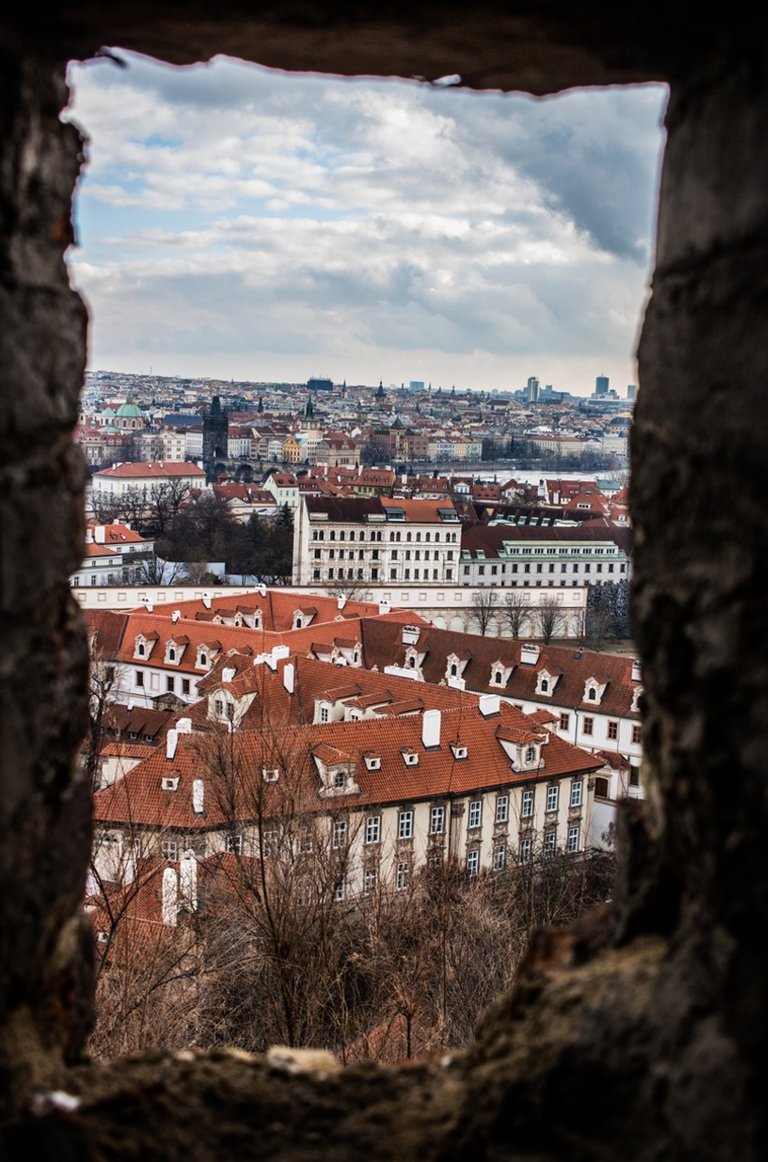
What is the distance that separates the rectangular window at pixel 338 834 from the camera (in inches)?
560

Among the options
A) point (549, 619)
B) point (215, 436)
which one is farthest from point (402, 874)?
point (215, 436)

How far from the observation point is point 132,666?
128 feet

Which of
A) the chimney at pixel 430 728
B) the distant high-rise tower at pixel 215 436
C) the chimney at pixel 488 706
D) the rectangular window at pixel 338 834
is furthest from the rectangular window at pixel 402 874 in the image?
the distant high-rise tower at pixel 215 436

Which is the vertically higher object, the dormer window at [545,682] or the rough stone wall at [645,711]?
the rough stone wall at [645,711]

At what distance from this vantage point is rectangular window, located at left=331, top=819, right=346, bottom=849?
560 inches

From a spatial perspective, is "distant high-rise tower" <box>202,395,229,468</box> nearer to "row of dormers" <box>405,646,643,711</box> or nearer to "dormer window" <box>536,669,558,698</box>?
"row of dormers" <box>405,646,643,711</box>

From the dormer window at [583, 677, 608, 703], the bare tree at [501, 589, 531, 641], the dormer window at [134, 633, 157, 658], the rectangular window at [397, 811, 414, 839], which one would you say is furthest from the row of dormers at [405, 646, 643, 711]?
the bare tree at [501, 589, 531, 641]

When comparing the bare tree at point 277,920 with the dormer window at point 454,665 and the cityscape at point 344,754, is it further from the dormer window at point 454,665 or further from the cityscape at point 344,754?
the dormer window at point 454,665

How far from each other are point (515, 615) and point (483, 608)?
1868mm

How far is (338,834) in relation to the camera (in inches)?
611

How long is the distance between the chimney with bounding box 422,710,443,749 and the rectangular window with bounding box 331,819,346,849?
8042 millimetres

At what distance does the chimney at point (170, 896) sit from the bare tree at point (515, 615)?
42161 mm

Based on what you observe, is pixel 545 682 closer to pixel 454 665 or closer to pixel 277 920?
pixel 454 665

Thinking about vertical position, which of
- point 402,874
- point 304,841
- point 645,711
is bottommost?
point 402,874
